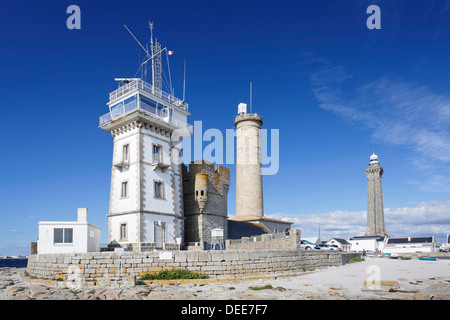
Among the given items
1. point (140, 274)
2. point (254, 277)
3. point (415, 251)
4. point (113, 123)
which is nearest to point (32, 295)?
point (140, 274)

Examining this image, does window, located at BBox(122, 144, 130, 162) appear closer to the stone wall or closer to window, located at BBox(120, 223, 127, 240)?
window, located at BBox(120, 223, 127, 240)

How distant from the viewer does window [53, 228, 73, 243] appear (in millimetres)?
23438

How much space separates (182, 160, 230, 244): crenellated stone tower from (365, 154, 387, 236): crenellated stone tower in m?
67.8

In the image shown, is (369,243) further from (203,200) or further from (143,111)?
(143,111)

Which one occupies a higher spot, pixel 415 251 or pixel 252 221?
pixel 252 221

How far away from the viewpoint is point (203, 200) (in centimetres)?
3353

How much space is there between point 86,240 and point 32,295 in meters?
7.82

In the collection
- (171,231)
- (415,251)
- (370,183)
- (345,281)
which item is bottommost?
(415,251)

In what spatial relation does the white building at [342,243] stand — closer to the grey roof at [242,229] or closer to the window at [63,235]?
the grey roof at [242,229]

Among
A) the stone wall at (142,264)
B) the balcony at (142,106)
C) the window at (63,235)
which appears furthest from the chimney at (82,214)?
the balcony at (142,106)

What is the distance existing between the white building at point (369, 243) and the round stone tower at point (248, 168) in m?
53.5

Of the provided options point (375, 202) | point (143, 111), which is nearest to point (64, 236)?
point (143, 111)
